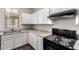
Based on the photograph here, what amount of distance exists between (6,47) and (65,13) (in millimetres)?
1474

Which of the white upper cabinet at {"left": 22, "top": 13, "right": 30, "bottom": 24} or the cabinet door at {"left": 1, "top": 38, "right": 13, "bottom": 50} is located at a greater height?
the white upper cabinet at {"left": 22, "top": 13, "right": 30, "bottom": 24}

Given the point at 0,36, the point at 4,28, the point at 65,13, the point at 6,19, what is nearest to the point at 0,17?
the point at 6,19

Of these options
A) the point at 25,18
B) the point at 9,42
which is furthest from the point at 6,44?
the point at 25,18

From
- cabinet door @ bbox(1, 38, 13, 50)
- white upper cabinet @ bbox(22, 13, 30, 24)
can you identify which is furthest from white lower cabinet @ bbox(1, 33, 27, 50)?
white upper cabinet @ bbox(22, 13, 30, 24)

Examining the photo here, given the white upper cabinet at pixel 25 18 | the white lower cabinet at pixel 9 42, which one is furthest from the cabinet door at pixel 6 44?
the white upper cabinet at pixel 25 18

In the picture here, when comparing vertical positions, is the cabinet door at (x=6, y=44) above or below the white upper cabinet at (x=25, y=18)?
below

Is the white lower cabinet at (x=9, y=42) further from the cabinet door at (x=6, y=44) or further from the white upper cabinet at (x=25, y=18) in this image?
the white upper cabinet at (x=25, y=18)

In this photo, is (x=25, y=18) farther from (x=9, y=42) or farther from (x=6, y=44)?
(x=6, y=44)

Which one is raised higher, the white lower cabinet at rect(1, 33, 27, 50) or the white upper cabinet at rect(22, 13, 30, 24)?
the white upper cabinet at rect(22, 13, 30, 24)

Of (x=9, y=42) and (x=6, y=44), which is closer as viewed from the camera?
(x=6, y=44)

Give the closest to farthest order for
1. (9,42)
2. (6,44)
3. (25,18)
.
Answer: (6,44)
(9,42)
(25,18)

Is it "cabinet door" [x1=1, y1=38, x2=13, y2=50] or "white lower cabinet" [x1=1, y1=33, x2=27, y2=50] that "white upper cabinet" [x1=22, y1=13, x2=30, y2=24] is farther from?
"cabinet door" [x1=1, y1=38, x2=13, y2=50]

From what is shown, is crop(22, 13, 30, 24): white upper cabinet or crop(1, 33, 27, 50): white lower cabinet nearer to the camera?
crop(1, 33, 27, 50): white lower cabinet
